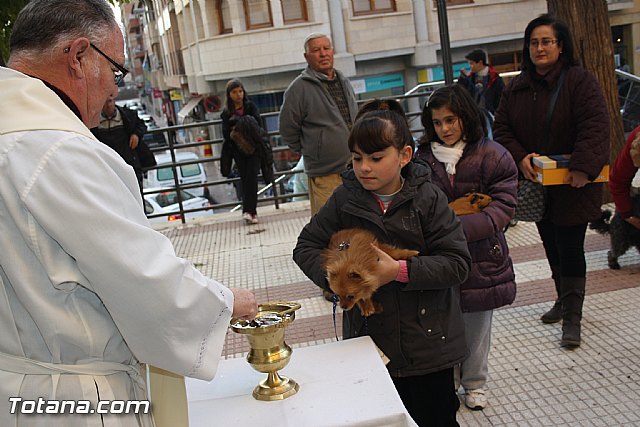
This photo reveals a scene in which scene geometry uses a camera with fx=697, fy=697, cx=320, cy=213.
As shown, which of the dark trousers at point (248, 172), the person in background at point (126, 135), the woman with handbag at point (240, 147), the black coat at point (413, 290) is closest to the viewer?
the black coat at point (413, 290)

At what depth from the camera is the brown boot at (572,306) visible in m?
4.31

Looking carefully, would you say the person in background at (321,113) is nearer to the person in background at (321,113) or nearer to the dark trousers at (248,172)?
the person in background at (321,113)

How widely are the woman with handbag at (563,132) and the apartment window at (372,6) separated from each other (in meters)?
18.6

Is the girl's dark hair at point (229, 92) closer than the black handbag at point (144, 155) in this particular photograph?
Yes

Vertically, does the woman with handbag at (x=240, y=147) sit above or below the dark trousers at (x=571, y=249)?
above

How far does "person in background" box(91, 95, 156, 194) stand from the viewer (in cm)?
766

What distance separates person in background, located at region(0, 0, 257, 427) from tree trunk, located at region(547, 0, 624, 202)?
599 cm

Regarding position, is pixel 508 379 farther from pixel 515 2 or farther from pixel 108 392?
pixel 515 2

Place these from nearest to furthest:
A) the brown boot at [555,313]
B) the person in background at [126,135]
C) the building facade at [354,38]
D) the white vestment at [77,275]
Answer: the white vestment at [77,275]
the brown boot at [555,313]
the person in background at [126,135]
the building facade at [354,38]

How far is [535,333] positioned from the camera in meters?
4.57

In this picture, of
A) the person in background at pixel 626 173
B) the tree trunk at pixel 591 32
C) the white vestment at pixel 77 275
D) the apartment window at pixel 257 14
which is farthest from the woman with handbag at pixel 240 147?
the apartment window at pixel 257 14

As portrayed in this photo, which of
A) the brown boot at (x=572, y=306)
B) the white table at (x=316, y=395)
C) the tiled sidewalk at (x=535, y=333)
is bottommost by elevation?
the tiled sidewalk at (x=535, y=333)

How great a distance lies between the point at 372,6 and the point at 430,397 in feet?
68.3

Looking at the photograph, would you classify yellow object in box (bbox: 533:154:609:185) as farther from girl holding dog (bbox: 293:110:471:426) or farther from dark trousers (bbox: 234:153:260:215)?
dark trousers (bbox: 234:153:260:215)
